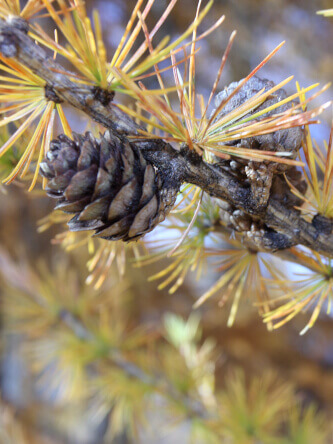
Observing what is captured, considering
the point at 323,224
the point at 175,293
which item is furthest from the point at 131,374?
the point at 323,224

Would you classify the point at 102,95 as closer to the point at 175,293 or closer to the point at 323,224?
the point at 323,224

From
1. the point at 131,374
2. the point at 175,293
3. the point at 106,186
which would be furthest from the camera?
the point at 175,293

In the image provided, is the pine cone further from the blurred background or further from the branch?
the blurred background

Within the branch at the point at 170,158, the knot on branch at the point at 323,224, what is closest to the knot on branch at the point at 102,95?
the branch at the point at 170,158

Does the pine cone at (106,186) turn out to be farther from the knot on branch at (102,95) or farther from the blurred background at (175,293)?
the blurred background at (175,293)

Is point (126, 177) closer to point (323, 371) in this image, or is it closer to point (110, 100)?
point (110, 100)

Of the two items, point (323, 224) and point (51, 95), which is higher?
point (51, 95)
